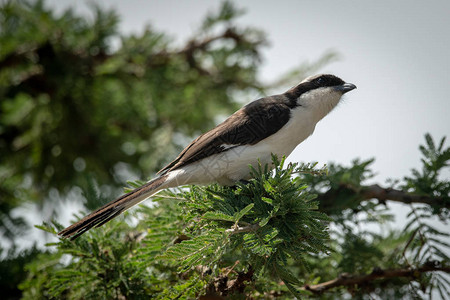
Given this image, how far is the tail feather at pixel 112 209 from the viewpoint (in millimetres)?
2604

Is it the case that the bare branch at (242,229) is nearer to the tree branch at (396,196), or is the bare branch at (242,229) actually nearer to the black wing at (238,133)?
the black wing at (238,133)

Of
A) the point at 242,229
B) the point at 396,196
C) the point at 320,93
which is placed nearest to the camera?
the point at 242,229

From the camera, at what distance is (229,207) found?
239cm

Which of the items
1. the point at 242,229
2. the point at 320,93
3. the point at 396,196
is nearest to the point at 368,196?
the point at 396,196

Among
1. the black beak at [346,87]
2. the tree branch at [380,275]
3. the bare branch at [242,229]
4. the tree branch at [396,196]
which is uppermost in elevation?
the black beak at [346,87]

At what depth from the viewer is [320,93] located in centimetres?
365

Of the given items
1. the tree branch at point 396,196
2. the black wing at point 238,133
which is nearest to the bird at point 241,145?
the black wing at point 238,133

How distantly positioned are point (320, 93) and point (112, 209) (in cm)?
200

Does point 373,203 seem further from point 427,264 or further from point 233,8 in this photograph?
point 233,8

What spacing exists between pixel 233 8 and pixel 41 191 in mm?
3372

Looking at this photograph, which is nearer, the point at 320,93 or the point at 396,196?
the point at 396,196

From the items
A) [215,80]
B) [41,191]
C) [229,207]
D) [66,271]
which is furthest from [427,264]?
[41,191]

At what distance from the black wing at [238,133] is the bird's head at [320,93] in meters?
0.30

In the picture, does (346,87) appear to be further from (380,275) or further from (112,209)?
(112,209)
